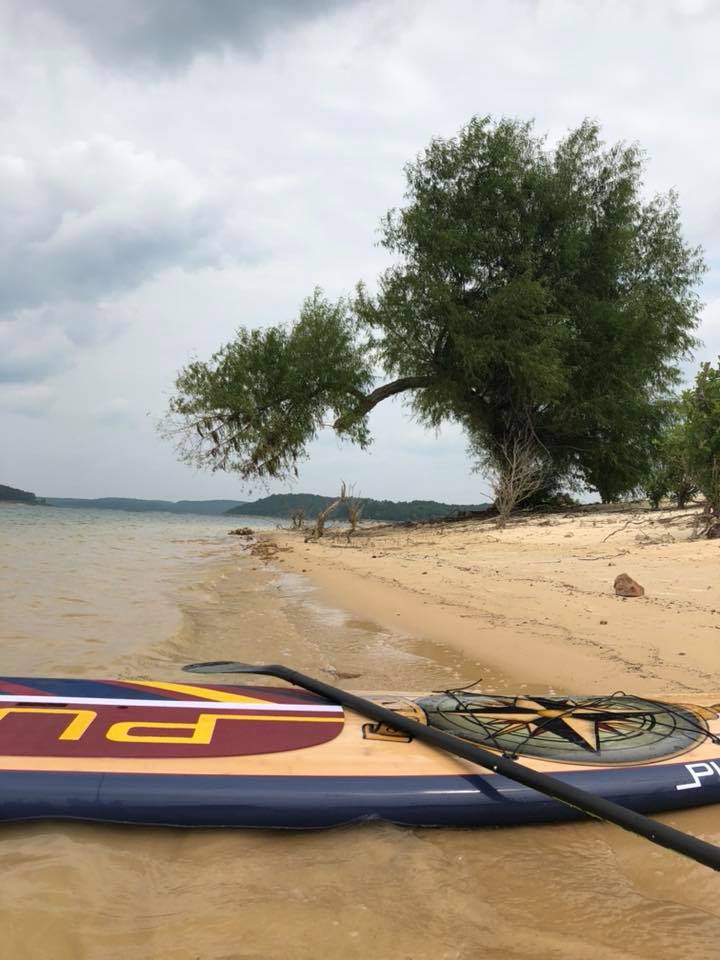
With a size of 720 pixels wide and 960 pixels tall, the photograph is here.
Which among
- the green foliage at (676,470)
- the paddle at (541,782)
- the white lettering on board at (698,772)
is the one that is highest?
the green foliage at (676,470)

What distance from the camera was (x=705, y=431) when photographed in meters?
9.09

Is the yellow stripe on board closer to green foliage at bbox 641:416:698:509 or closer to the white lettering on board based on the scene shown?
the white lettering on board

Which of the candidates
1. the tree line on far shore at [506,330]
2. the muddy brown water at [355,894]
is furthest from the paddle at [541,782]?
the tree line on far shore at [506,330]

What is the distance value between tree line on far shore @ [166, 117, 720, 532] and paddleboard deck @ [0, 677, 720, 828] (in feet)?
44.0

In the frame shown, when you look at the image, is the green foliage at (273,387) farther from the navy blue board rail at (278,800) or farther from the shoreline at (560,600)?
the navy blue board rail at (278,800)

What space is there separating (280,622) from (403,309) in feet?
42.5

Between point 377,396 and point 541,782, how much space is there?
55.8ft

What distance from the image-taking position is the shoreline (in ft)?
13.3

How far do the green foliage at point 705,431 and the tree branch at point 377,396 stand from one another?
925 cm

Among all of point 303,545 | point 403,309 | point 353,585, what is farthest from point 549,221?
point 353,585

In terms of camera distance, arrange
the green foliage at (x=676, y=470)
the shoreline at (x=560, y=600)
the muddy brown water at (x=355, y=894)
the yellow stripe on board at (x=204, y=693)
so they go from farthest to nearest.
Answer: the green foliage at (x=676, y=470), the shoreline at (x=560, y=600), the yellow stripe on board at (x=204, y=693), the muddy brown water at (x=355, y=894)

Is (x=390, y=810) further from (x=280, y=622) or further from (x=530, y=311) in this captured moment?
(x=530, y=311)

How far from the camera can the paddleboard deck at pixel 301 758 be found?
2.02m

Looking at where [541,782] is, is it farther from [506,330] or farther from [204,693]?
[506,330]
